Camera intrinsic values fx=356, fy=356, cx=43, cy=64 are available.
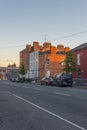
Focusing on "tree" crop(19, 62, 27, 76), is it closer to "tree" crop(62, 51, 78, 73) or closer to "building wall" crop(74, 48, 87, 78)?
"building wall" crop(74, 48, 87, 78)

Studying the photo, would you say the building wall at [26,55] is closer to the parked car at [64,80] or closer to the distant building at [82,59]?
the distant building at [82,59]

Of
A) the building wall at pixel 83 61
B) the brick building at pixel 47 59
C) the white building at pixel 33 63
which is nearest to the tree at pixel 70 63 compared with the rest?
the building wall at pixel 83 61

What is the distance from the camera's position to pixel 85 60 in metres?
64.0

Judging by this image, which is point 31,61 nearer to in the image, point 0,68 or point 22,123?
point 0,68

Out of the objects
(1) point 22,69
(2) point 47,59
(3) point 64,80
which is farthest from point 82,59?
(1) point 22,69

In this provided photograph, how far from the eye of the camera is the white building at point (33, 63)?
10744cm

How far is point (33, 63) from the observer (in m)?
112

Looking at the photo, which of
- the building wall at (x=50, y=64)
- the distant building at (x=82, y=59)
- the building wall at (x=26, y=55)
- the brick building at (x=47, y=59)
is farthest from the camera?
the building wall at (x=26, y=55)

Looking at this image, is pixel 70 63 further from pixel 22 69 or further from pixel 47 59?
pixel 22 69

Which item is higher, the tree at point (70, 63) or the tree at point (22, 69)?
the tree at point (22, 69)

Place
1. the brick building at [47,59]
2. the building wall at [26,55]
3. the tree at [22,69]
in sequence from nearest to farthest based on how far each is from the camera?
the brick building at [47,59] → the tree at [22,69] → the building wall at [26,55]

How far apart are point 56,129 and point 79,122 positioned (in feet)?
5.37

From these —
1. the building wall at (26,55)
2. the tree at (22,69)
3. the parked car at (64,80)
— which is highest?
the building wall at (26,55)

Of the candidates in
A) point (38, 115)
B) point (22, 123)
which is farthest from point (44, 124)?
point (38, 115)
